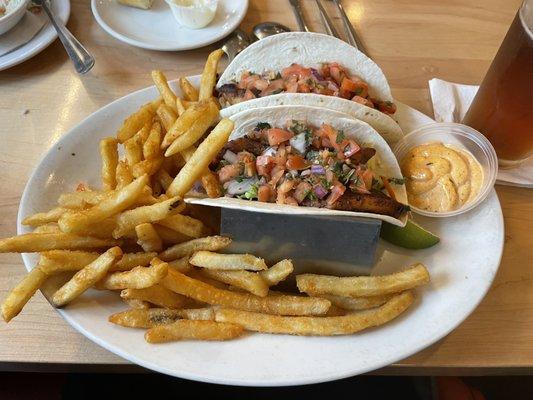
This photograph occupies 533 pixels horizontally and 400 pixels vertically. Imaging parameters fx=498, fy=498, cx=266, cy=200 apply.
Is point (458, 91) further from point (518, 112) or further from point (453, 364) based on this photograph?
point (453, 364)

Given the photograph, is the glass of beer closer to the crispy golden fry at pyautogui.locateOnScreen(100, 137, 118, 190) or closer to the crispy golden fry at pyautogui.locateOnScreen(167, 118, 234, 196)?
the crispy golden fry at pyautogui.locateOnScreen(167, 118, 234, 196)

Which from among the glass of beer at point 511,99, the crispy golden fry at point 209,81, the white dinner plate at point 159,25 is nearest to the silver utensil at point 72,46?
the white dinner plate at point 159,25

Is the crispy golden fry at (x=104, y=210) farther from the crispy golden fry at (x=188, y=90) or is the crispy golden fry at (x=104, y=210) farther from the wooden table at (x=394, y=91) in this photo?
the crispy golden fry at (x=188, y=90)

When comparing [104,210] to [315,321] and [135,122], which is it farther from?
[315,321]

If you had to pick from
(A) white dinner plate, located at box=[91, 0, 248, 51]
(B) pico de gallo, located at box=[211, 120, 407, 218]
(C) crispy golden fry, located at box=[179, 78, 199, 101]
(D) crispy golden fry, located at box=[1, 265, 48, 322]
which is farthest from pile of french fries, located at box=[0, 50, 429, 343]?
(A) white dinner plate, located at box=[91, 0, 248, 51]

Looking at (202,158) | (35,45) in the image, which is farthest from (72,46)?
(202,158)

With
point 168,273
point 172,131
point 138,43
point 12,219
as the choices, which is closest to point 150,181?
point 172,131
